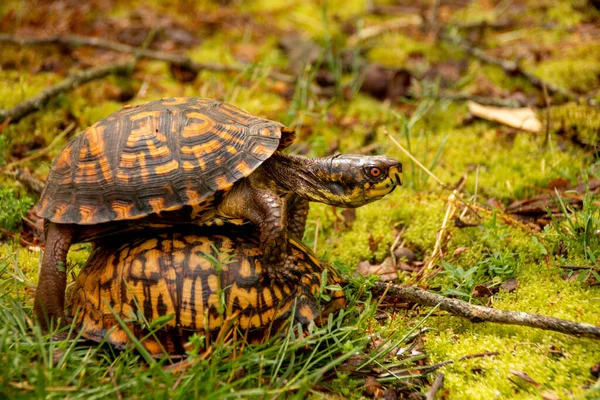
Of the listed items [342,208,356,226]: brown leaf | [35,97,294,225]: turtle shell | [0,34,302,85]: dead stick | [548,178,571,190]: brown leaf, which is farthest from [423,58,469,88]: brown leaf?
[35,97,294,225]: turtle shell

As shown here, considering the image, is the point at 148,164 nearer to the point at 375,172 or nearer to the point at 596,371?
the point at 375,172

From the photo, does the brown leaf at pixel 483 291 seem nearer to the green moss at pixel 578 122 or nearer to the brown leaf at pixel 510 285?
the brown leaf at pixel 510 285

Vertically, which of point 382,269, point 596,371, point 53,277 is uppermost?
point 53,277

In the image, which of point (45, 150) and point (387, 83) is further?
point (387, 83)

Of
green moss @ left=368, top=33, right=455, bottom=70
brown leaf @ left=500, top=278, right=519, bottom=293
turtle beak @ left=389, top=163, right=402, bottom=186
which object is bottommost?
brown leaf @ left=500, top=278, right=519, bottom=293

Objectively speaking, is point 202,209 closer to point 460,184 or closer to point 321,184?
point 321,184

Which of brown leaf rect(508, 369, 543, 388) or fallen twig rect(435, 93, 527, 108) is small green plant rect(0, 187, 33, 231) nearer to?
brown leaf rect(508, 369, 543, 388)

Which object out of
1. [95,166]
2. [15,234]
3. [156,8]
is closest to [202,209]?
[95,166]

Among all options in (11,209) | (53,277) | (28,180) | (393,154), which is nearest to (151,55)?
(28,180)
